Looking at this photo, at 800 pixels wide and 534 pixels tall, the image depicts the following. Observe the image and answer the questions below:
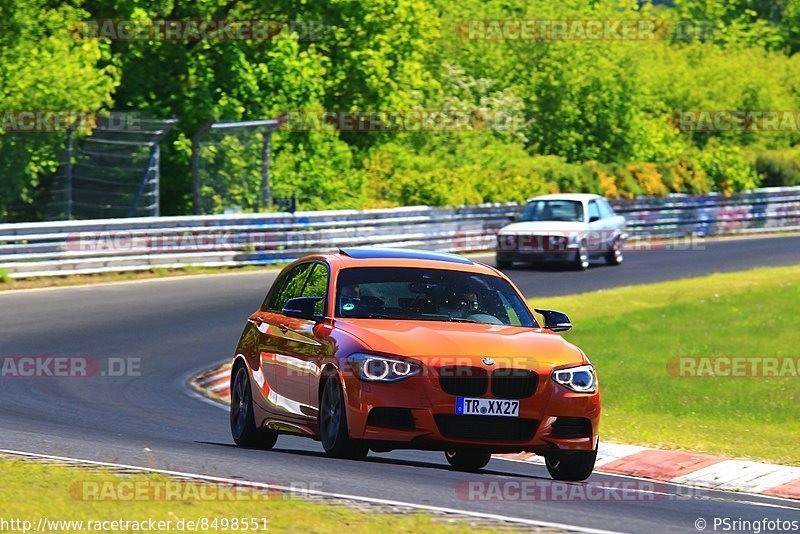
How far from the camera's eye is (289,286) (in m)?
12.6

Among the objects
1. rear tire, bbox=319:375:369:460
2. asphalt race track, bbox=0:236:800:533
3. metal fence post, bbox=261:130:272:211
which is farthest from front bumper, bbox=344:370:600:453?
metal fence post, bbox=261:130:272:211

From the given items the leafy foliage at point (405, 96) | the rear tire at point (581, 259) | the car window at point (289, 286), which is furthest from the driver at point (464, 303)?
the rear tire at point (581, 259)

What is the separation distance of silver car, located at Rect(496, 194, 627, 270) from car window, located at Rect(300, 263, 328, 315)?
21.5 metres

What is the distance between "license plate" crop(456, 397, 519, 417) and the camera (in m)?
10.3

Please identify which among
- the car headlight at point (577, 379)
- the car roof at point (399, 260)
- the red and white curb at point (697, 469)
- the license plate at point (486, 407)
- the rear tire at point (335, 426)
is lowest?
the red and white curb at point (697, 469)

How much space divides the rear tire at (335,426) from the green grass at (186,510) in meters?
1.52

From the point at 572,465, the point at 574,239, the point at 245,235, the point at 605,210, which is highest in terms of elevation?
the point at 572,465

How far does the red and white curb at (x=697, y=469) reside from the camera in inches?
462

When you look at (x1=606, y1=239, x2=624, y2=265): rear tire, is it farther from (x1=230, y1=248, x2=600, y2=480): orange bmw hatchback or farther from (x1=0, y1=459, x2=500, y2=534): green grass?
(x1=0, y1=459, x2=500, y2=534): green grass

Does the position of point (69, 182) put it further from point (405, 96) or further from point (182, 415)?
point (405, 96)

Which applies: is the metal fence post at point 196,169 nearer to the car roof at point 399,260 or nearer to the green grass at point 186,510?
the car roof at point 399,260

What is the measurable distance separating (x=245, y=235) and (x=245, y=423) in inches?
769

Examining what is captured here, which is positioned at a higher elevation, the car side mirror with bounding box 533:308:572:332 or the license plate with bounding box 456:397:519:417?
the car side mirror with bounding box 533:308:572:332

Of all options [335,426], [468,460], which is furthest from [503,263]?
[335,426]
